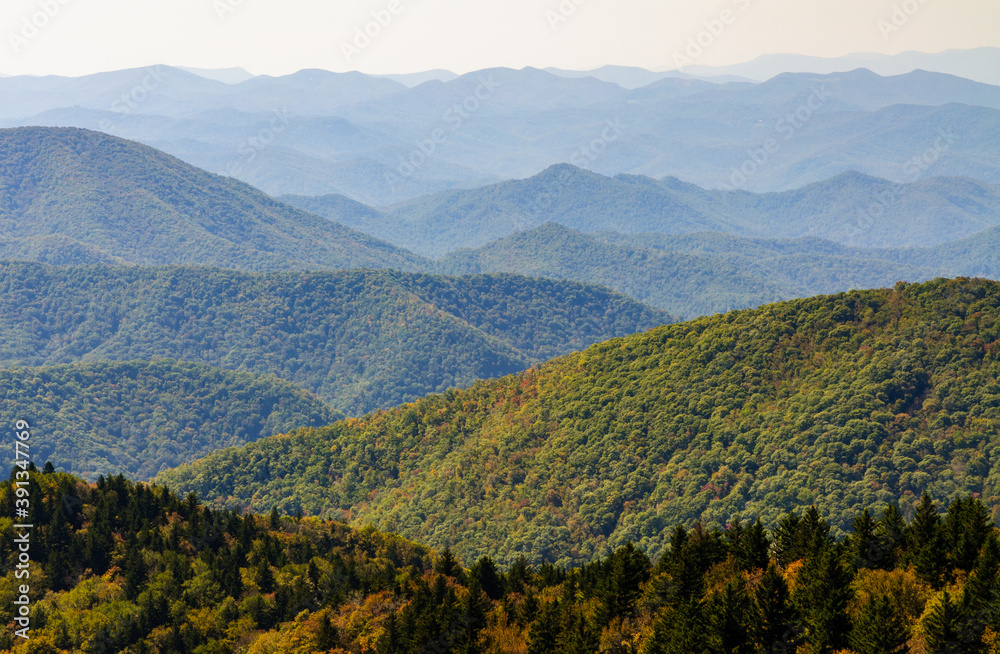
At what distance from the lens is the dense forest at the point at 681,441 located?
98750 millimetres

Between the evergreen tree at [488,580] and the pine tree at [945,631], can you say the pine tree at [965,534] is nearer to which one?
the pine tree at [945,631]

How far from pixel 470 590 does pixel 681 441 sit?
66.2 m

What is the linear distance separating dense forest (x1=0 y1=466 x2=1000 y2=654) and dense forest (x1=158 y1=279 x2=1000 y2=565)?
38.6m

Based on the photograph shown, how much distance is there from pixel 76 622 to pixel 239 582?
10.3 metres

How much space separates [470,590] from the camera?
169ft

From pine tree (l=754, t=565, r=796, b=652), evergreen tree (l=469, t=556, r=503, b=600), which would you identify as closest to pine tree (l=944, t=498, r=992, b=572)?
pine tree (l=754, t=565, r=796, b=652)

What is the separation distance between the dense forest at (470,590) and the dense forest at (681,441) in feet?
127

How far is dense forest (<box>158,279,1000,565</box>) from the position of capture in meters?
98.8

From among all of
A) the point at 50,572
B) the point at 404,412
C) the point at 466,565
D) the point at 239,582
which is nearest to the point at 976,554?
the point at 239,582

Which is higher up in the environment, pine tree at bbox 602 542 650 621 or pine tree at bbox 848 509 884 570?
pine tree at bbox 848 509 884 570

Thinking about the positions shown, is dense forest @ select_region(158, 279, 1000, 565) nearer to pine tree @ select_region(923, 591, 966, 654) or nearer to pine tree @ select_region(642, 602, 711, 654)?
pine tree @ select_region(642, 602, 711, 654)
